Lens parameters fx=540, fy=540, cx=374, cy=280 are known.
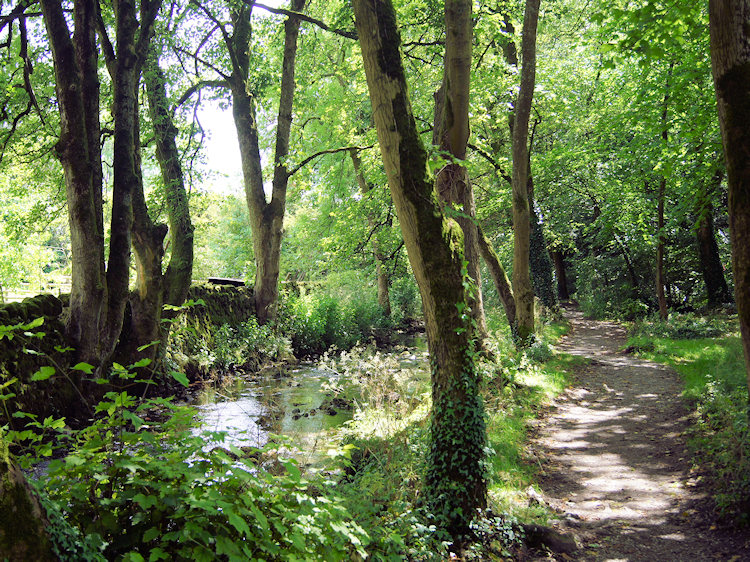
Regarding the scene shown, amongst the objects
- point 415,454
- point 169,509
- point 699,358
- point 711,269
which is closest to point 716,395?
point 699,358

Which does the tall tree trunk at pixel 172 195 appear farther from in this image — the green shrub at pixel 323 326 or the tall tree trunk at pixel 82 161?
the green shrub at pixel 323 326

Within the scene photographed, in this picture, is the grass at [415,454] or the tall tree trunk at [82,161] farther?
the tall tree trunk at [82,161]

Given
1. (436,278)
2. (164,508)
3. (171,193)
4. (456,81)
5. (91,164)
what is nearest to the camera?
(164,508)

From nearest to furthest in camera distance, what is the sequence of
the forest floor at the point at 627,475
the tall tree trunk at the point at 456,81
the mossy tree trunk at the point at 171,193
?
1. the forest floor at the point at 627,475
2. the tall tree trunk at the point at 456,81
3. the mossy tree trunk at the point at 171,193

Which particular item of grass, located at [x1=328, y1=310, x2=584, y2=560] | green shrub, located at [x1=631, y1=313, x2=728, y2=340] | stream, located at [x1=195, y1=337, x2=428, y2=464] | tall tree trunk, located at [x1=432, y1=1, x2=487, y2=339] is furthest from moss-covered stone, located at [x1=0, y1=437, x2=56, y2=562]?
green shrub, located at [x1=631, y1=313, x2=728, y2=340]

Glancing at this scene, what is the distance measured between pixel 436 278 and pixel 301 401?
6792mm

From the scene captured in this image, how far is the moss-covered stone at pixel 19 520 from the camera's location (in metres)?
1.88

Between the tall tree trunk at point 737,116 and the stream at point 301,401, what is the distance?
470cm

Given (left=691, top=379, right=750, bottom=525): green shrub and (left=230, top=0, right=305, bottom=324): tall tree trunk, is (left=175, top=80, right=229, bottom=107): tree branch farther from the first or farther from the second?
(left=691, top=379, right=750, bottom=525): green shrub

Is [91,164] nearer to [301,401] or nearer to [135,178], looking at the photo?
[135,178]

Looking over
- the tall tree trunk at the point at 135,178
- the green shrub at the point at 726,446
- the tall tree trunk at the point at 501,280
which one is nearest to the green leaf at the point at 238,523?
the green shrub at the point at 726,446

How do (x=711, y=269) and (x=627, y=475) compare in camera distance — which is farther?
(x=711, y=269)

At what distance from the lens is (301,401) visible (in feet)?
35.7

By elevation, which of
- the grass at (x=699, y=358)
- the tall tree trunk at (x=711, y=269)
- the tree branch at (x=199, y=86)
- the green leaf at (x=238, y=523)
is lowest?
the grass at (x=699, y=358)
